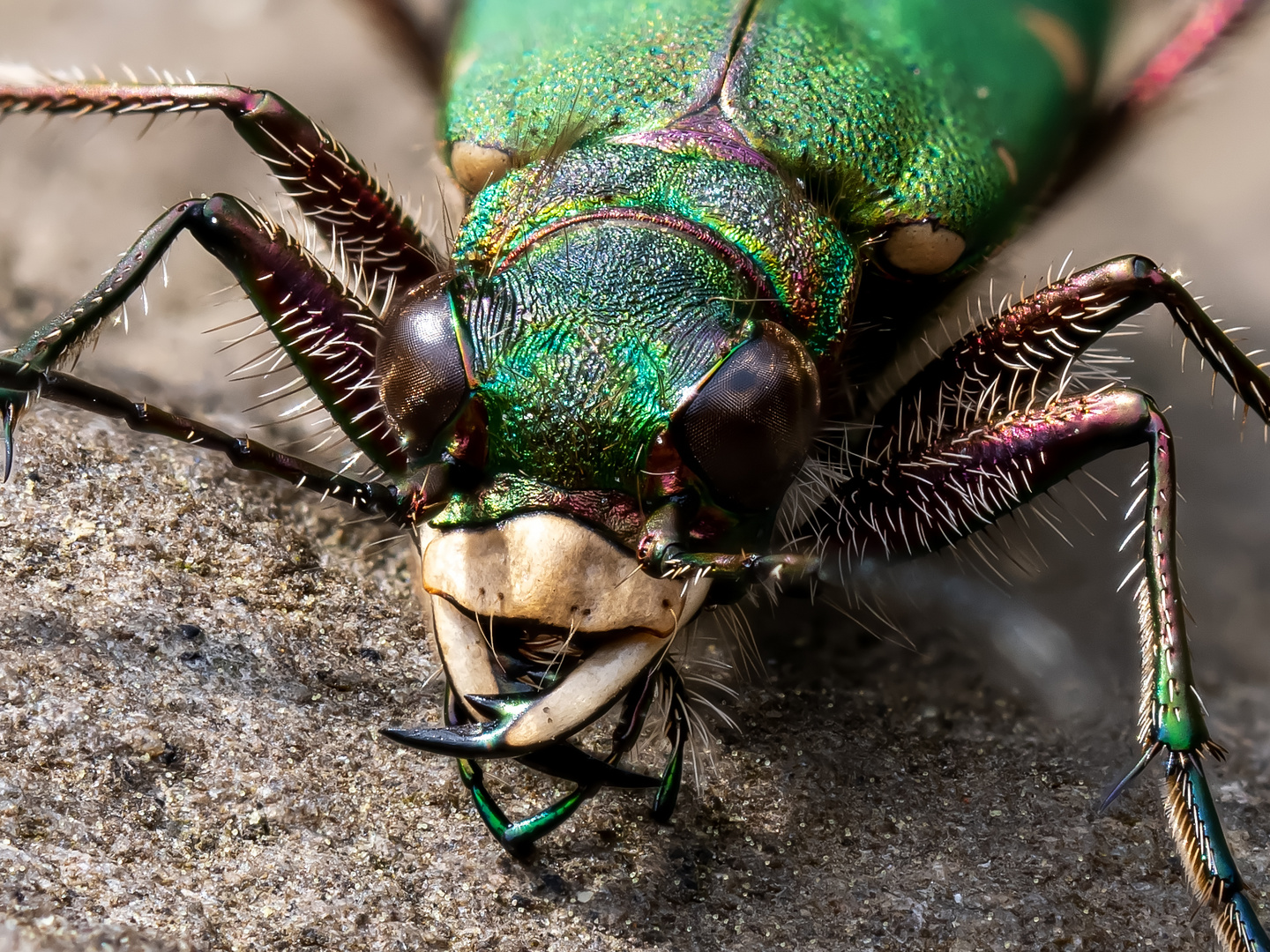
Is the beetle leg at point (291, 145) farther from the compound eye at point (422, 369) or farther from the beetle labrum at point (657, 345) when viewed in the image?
the compound eye at point (422, 369)

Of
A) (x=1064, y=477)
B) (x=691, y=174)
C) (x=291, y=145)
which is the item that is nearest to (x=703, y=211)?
(x=691, y=174)

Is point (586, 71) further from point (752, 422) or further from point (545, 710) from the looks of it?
point (545, 710)

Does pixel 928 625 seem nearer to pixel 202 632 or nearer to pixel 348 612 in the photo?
pixel 348 612

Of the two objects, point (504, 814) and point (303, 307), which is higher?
point (303, 307)

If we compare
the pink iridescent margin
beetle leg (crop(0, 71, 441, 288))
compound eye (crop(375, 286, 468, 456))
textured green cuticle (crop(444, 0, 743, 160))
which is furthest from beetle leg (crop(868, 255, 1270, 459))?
the pink iridescent margin

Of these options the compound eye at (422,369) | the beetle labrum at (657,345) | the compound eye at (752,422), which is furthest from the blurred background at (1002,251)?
the compound eye at (422,369)

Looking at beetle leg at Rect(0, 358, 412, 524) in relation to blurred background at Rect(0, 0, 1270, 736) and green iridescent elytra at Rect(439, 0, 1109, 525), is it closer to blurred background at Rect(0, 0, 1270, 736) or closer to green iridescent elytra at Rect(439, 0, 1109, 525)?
green iridescent elytra at Rect(439, 0, 1109, 525)
